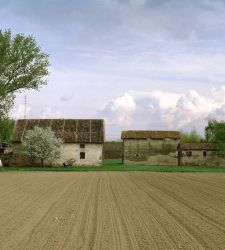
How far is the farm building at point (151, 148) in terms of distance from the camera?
73812 millimetres

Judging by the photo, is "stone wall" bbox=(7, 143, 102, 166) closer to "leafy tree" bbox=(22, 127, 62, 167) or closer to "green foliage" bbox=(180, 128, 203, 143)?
"leafy tree" bbox=(22, 127, 62, 167)

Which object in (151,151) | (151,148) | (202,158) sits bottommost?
(202,158)

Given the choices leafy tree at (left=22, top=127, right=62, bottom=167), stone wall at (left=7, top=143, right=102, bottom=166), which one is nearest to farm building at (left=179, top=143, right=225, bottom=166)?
stone wall at (left=7, top=143, right=102, bottom=166)

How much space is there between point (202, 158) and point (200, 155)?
0.51 m

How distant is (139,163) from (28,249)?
62.7 m

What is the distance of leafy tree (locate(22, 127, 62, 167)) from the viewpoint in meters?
61.4

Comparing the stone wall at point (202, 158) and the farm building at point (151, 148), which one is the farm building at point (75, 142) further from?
the stone wall at point (202, 158)

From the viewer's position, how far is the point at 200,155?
74688mm

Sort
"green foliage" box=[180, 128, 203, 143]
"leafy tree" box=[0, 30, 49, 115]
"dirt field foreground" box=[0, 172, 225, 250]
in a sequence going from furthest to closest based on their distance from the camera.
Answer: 1. "green foliage" box=[180, 128, 203, 143]
2. "leafy tree" box=[0, 30, 49, 115]
3. "dirt field foreground" box=[0, 172, 225, 250]

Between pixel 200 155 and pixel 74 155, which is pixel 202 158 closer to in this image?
pixel 200 155

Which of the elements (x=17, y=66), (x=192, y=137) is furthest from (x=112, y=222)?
(x=192, y=137)

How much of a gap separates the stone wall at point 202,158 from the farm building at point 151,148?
1464 millimetres

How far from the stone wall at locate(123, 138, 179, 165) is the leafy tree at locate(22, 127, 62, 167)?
1442 centimetres

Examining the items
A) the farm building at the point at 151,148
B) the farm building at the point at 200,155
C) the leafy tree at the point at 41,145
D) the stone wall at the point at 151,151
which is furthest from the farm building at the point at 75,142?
the farm building at the point at 200,155
